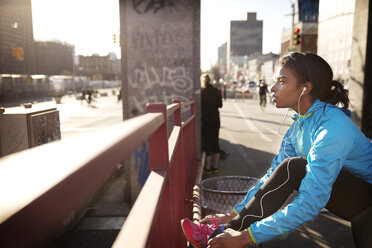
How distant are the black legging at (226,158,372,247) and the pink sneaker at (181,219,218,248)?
16cm

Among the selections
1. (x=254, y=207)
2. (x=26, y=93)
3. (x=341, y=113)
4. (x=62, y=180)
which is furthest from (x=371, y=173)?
(x=26, y=93)

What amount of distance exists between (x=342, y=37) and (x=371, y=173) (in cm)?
6086

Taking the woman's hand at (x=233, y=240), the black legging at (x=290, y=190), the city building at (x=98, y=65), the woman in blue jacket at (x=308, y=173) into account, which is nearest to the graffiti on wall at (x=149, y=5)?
the woman in blue jacket at (x=308, y=173)

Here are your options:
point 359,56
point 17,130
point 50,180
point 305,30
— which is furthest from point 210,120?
point 305,30

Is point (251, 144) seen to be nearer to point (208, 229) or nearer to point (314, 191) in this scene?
point (208, 229)

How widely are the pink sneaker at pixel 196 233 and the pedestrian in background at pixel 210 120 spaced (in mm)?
4732

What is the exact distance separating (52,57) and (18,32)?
13.9 meters

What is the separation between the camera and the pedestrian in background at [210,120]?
22.7ft

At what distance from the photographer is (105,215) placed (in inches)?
236

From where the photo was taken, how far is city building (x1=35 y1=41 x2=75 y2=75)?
366 ft

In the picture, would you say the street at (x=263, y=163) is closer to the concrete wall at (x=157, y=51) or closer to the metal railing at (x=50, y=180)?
the metal railing at (x=50, y=180)

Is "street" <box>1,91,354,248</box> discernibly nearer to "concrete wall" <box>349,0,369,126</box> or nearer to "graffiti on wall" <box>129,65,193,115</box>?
"concrete wall" <box>349,0,369,126</box>

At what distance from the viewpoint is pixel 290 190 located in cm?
221

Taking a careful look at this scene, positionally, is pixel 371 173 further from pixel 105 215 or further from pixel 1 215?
pixel 105 215
